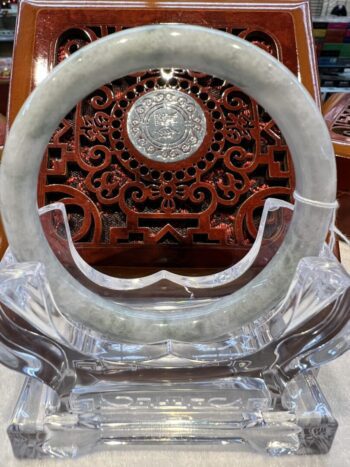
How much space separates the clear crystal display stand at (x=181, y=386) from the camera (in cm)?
56

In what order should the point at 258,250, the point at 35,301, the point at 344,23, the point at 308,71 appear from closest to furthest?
the point at 35,301 → the point at 258,250 → the point at 308,71 → the point at 344,23

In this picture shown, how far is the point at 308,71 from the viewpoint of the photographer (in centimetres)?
84

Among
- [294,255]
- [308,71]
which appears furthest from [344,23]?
[294,255]

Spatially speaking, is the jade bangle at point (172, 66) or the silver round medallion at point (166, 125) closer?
the jade bangle at point (172, 66)

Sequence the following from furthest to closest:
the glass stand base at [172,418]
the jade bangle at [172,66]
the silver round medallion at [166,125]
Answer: the silver round medallion at [166,125], the glass stand base at [172,418], the jade bangle at [172,66]

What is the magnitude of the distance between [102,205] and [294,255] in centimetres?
41

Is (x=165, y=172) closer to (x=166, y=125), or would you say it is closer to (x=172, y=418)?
(x=166, y=125)

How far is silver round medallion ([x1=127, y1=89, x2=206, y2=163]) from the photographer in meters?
0.83

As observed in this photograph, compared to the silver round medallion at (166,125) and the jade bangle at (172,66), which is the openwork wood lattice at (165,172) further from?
the jade bangle at (172,66)

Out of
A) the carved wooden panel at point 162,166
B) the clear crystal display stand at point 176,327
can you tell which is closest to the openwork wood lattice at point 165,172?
the carved wooden panel at point 162,166

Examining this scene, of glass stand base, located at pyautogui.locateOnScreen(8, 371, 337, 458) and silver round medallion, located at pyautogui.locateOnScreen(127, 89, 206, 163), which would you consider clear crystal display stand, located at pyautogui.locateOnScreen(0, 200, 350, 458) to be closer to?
glass stand base, located at pyautogui.locateOnScreen(8, 371, 337, 458)

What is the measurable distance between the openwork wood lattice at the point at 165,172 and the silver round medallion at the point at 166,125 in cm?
1

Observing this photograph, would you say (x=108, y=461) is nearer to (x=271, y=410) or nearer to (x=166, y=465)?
(x=166, y=465)

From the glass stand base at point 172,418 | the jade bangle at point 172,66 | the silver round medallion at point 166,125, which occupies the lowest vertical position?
the glass stand base at point 172,418
